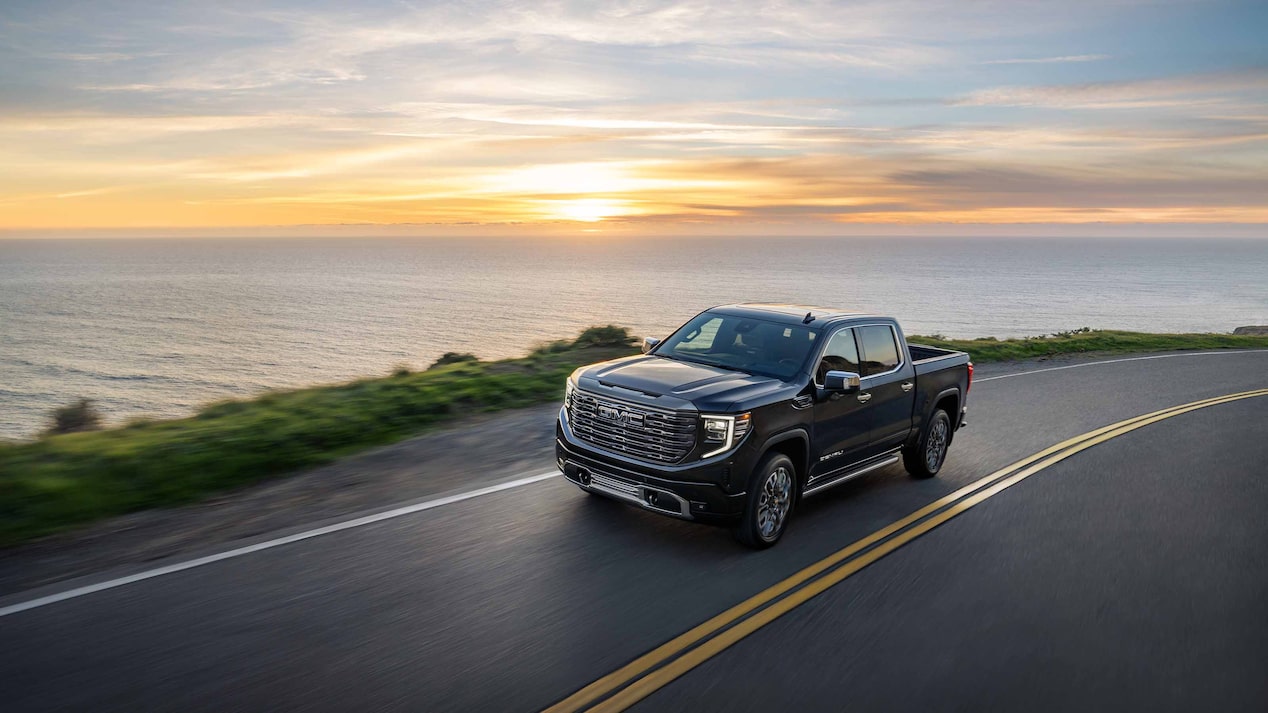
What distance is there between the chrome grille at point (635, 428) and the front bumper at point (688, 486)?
10 cm

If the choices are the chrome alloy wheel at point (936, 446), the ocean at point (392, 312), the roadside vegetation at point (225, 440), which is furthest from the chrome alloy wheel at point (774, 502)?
the ocean at point (392, 312)

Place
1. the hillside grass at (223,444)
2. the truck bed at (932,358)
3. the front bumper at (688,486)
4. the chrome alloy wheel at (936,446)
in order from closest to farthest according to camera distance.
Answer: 1. the front bumper at (688,486)
2. the hillside grass at (223,444)
3. the truck bed at (932,358)
4. the chrome alloy wheel at (936,446)

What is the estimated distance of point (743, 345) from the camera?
796 cm

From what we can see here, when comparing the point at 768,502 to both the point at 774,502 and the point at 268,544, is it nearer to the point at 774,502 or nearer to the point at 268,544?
the point at 774,502

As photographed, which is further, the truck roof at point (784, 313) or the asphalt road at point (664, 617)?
the truck roof at point (784, 313)

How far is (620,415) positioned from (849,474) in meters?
2.57

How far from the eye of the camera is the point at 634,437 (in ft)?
22.2

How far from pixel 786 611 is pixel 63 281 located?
192 metres

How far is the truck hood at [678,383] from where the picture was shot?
261 inches

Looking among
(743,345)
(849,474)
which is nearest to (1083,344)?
(849,474)

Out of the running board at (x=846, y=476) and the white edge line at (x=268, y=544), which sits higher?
the running board at (x=846, y=476)

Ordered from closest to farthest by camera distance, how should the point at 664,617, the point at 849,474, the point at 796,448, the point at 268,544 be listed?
the point at 664,617
the point at 268,544
the point at 796,448
the point at 849,474

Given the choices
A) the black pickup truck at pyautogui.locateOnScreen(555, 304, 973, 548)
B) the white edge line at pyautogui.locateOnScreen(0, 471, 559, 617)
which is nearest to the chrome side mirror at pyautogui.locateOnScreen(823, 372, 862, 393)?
the black pickup truck at pyautogui.locateOnScreen(555, 304, 973, 548)

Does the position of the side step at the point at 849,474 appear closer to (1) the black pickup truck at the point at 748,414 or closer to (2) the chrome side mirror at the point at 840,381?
(1) the black pickup truck at the point at 748,414
